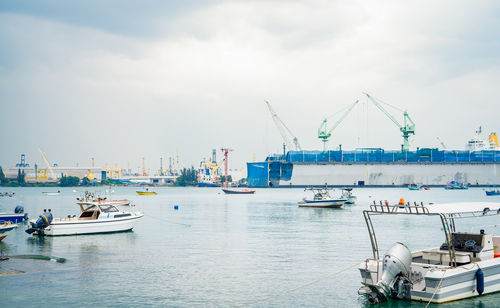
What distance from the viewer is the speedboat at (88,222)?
36438 millimetres

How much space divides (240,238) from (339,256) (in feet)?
37.3

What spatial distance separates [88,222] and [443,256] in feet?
86.3

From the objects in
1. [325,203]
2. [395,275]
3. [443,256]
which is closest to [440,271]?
[395,275]

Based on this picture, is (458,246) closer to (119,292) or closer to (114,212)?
(119,292)

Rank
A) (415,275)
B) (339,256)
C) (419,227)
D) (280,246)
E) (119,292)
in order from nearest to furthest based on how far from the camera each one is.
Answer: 1. (415,275)
2. (119,292)
3. (339,256)
4. (280,246)
5. (419,227)

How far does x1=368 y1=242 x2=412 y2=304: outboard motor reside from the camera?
17.0 meters

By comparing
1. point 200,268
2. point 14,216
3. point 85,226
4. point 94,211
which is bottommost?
point 200,268

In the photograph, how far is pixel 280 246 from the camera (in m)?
34.0

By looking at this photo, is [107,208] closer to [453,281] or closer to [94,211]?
[94,211]

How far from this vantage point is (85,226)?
3734 cm

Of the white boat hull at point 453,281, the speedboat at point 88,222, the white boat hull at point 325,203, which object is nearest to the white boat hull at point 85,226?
the speedboat at point 88,222

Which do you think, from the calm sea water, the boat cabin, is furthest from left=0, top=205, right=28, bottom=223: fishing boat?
the boat cabin

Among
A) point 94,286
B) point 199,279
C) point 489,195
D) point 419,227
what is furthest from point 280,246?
point 489,195

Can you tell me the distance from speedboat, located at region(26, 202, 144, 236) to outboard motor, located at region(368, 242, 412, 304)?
25570 millimetres
